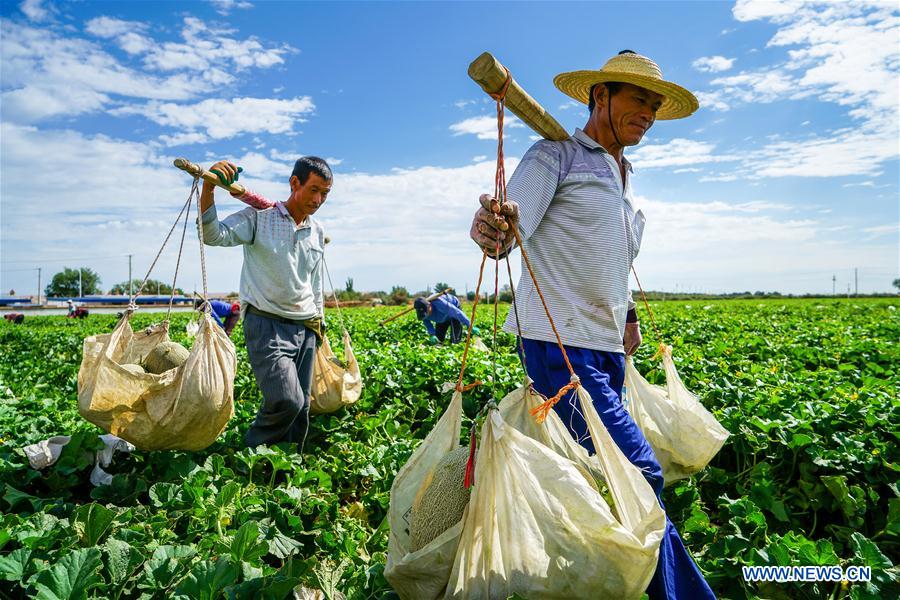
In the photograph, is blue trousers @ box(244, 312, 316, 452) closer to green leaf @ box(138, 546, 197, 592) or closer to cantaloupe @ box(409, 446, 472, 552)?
green leaf @ box(138, 546, 197, 592)

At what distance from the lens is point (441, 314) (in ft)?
31.0

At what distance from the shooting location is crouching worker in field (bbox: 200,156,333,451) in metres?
Result: 3.62

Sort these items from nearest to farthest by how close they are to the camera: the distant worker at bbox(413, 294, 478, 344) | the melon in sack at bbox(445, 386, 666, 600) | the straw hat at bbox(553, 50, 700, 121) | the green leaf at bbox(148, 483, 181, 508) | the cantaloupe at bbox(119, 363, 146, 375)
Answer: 1. the melon in sack at bbox(445, 386, 666, 600)
2. the straw hat at bbox(553, 50, 700, 121)
3. the green leaf at bbox(148, 483, 181, 508)
4. the cantaloupe at bbox(119, 363, 146, 375)
5. the distant worker at bbox(413, 294, 478, 344)

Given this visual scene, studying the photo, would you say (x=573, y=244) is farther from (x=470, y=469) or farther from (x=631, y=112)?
(x=470, y=469)

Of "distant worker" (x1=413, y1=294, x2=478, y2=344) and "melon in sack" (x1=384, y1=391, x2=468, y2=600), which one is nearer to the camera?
"melon in sack" (x1=384, y1=391, x2=468, y2=600)

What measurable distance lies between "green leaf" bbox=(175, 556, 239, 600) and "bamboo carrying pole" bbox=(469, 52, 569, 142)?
5.85ft

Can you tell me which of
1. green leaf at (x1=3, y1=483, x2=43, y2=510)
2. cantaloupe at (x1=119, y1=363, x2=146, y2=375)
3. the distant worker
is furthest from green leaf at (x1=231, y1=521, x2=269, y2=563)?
the distant worker

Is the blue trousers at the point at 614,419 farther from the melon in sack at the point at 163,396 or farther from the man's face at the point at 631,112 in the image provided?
the melon in sack at the point at 163,396

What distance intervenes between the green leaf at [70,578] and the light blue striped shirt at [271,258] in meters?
2.03

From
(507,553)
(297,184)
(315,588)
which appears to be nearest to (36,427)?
(297,184)

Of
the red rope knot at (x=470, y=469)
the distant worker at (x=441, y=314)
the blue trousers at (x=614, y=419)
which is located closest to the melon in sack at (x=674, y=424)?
the blue trousers at (x=614, y=419)

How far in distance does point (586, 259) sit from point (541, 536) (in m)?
1.03

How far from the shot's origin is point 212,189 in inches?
132

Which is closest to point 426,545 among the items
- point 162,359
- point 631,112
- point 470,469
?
point 470,469
